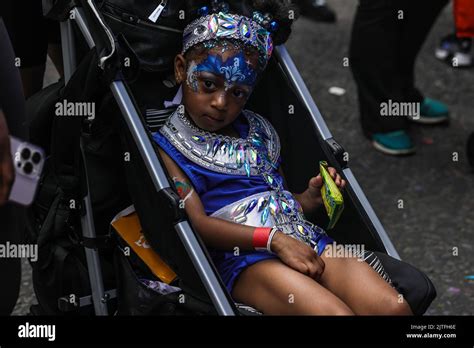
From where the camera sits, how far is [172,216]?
10.1 ft

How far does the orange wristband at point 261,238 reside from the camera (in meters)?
3.16

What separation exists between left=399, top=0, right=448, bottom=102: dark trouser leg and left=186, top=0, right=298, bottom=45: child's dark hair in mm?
1826

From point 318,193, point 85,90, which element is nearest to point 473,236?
point 318,193

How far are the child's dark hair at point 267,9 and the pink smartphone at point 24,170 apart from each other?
127cm

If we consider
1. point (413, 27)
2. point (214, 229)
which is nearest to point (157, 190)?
point (214, 229)

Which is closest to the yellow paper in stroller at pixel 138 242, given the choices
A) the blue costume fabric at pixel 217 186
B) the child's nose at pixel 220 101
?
the blue costume fabric at pixel 217 186

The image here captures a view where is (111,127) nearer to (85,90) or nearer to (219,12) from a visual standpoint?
(85,90)

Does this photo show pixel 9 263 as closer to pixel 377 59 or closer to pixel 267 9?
pixel 267 9

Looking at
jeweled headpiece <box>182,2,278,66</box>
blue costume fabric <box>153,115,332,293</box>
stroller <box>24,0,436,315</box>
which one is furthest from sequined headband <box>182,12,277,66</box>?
blue costume fabric <box>153,115,332,293</box>

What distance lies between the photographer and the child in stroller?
314 centimetres

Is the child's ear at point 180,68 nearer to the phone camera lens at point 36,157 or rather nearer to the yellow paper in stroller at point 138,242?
the yellow paper in stroller at point 138,242

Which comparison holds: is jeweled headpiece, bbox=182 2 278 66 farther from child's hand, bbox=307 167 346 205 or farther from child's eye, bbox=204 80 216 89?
child's hand, bbox=307 167 346 205

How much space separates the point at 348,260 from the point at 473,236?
68.1 inches

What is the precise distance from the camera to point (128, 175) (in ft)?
11.1
